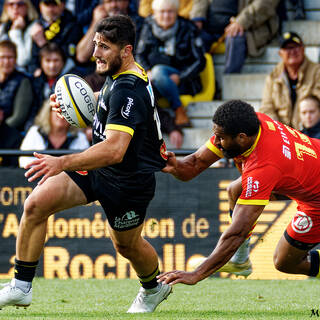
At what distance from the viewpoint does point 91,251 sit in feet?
31.4

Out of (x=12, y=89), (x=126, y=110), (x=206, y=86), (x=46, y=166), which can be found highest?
(x=126, y=110)

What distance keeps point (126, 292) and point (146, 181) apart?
6.70ft

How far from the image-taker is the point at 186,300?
768 centimetres

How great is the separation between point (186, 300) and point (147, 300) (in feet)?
2.85

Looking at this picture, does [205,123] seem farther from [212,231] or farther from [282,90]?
[212,231]

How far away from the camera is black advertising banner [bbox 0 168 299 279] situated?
9.54 m

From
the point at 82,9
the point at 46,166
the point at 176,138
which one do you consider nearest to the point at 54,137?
the point at 176,138

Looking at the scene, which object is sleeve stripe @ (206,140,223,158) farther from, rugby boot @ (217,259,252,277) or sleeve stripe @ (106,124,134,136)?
sleeve stripe @ (106,124,134,136)

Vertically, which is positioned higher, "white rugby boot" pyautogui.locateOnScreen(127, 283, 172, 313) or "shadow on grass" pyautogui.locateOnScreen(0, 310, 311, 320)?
"shadow on grass" pyautogui.locateOnScreen(0, 310, 311, 320)

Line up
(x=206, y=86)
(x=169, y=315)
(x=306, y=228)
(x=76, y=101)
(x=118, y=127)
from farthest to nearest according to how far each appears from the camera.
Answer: (x=206, y=86) → (x=306, y=228) → (x=76, y=101) → (x=169, y=315) → (x=118, y=127)

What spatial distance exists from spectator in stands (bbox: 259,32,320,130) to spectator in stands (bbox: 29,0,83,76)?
3156 millimetres

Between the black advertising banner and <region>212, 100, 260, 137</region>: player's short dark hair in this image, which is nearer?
<region>212, 100, 260, 137</region>: player's short dark hair

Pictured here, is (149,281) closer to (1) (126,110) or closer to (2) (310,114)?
(1) (126,110)

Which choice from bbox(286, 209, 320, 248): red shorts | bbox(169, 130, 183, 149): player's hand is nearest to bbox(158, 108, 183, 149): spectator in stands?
bbox(169, 130, 183, 149): player's hand
